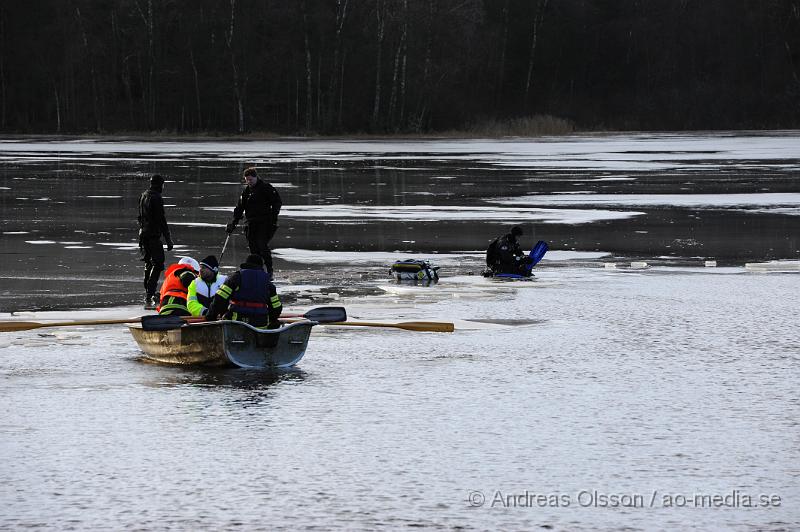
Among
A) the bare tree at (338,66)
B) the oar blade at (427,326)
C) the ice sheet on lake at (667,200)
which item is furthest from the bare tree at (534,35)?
the oar blade at (427,326)

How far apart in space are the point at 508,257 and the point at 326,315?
6.37 metres

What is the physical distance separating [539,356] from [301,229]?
14.0 meters

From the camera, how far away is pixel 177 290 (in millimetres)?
14047

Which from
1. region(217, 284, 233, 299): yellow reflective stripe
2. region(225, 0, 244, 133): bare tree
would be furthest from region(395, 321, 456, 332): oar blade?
region(225, 0, 244, 133): bare tree

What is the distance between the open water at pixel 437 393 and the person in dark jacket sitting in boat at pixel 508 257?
1.18 feet

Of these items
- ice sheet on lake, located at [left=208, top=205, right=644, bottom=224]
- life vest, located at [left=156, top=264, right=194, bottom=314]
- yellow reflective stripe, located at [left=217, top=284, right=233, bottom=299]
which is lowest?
ice sheet on lake, located at [left=208, top=205, right=644, bottom=224]

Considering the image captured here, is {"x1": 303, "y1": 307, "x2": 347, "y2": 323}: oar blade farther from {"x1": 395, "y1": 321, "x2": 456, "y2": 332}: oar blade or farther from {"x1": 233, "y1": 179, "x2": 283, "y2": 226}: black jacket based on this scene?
{"x1": 233, "y1": 179, "x2": 283, "y2": 226}: black jacket

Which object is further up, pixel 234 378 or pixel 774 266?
pixel 774 266

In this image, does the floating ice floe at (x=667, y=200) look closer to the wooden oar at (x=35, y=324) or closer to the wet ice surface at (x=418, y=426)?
the wet ice surface at (x=418, y=426)

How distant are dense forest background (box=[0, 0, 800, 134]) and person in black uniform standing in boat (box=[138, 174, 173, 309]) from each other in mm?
64908

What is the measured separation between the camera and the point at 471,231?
26.8 metres

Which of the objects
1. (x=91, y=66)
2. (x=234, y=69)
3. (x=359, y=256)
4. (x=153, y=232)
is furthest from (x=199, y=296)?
(x=91, y=66)

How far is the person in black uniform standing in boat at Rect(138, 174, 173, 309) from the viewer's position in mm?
17531

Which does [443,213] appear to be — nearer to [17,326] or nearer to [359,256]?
[359,256]
